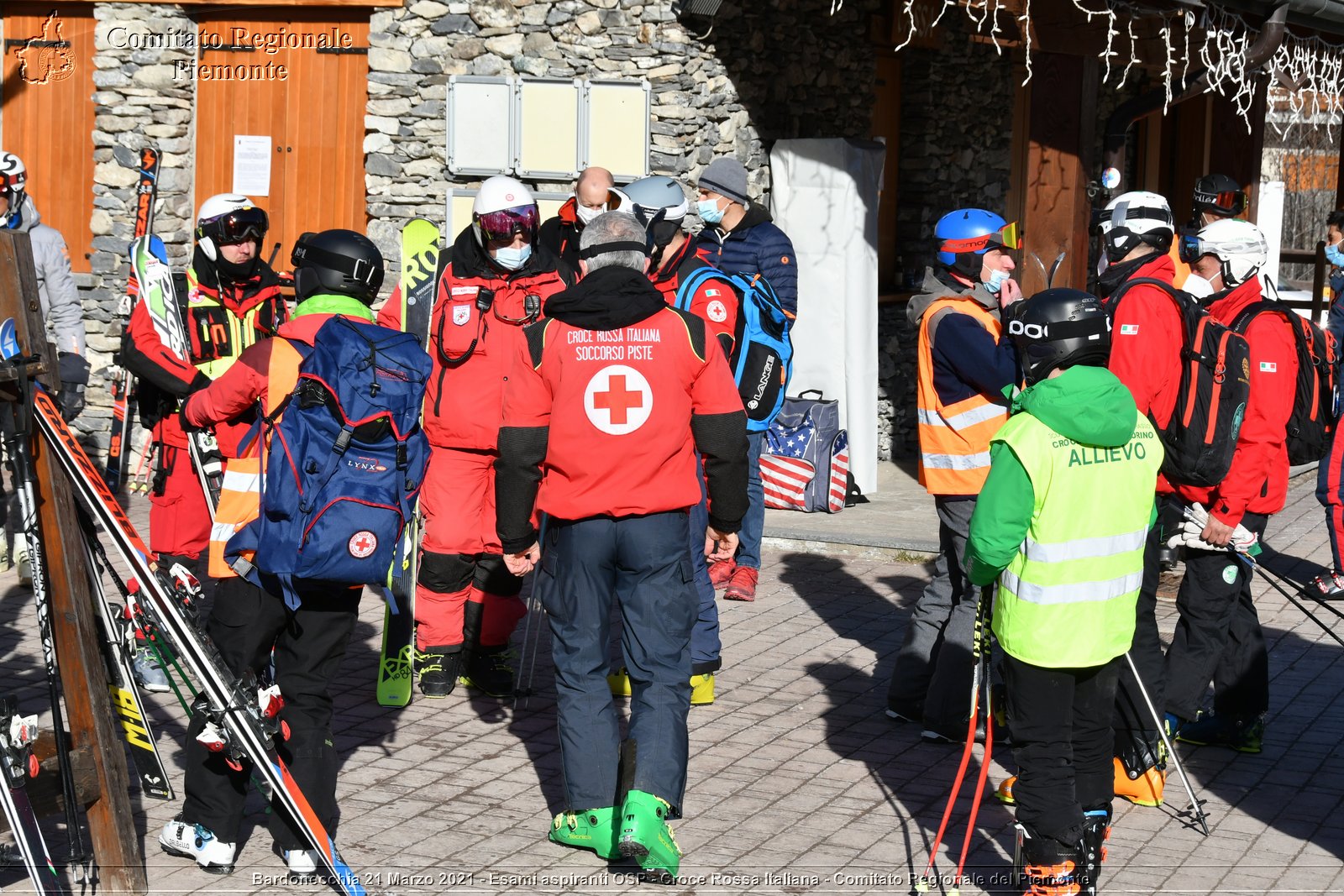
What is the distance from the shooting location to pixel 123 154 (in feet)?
37.9

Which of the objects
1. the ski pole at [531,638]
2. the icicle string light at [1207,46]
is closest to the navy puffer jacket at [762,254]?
the icicle string light at [1207,46]

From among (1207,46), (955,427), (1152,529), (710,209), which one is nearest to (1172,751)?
(1152,529)

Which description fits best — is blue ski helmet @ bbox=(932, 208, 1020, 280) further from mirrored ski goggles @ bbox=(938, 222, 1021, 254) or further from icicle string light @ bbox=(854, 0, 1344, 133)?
icicle string light @ bbox=(854, 0, 1344, 133)

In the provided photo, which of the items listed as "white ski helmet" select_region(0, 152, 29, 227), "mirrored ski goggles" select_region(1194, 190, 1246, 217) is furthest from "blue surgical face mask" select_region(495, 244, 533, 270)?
"mirrored ski goggles" select_region(1194, 190, 1246, 217)

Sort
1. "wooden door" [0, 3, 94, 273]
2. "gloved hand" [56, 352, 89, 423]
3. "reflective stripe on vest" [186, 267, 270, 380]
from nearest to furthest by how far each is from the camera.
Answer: "reflective stripe on vest" [186, 267, 270, 380]
"gloved hand" [56, 352, 89, 423]
"wooden door" [0, 3, 94, 273]

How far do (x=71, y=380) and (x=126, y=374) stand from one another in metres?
0.95

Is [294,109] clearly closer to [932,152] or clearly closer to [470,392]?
[932,152]

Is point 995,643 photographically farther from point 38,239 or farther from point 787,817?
point 38,239

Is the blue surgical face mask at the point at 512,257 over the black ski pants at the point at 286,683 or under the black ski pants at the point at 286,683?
over

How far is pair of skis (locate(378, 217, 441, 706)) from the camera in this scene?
656cm

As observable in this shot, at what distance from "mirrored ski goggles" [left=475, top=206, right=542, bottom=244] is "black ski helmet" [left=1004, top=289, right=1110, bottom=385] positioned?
2.44m

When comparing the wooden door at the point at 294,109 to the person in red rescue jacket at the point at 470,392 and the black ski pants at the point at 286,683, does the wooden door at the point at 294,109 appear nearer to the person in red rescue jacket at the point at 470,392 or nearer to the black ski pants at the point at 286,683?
the person in red rescue jacket at the point at 470,392

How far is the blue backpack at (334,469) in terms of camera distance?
4.78 metres

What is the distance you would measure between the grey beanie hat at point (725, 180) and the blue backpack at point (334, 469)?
4.05m
